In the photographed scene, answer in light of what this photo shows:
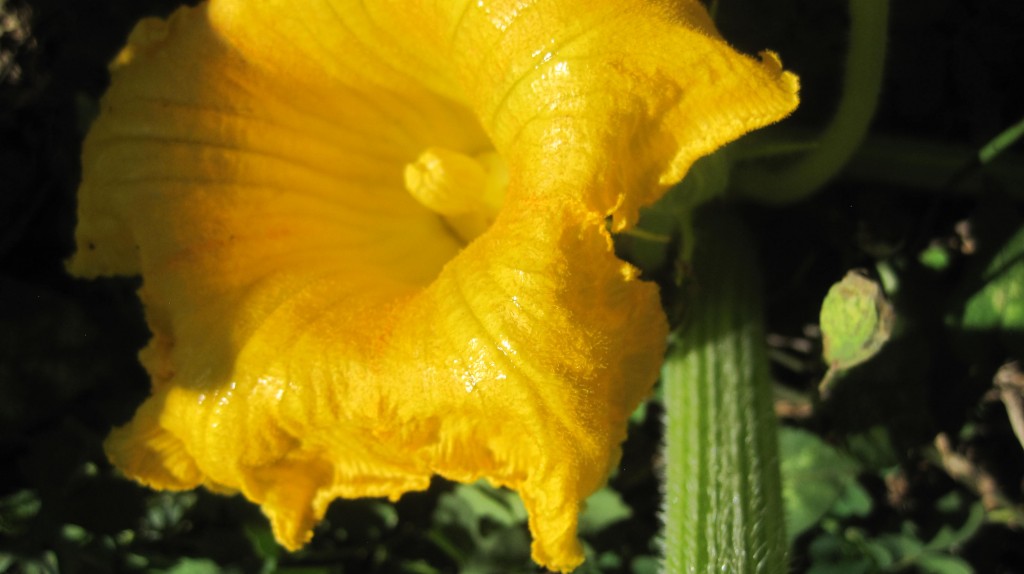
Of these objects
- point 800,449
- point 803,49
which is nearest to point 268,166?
point 803,49

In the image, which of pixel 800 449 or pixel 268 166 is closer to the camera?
pixel 268 166

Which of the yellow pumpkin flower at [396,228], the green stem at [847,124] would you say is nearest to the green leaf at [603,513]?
the yellow pumpkin flower at [396,228]

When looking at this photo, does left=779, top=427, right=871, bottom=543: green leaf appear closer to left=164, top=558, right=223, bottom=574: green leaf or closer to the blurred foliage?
the blurred foliage

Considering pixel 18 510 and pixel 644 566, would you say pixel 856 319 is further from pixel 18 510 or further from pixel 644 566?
pixel 18 510

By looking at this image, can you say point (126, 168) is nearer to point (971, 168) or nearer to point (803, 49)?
point (803, 49)

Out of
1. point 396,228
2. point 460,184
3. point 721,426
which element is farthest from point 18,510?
point 721,426

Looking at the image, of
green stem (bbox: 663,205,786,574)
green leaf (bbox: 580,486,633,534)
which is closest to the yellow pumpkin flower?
green stem (bbox: 663,205,786,574)

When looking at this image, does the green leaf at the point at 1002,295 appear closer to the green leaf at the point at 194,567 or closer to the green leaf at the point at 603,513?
the green leaf at the point at 603,513

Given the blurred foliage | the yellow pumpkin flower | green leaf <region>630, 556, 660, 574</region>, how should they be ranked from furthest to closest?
green leaf <region>630, 556, 660, 574</region> → the blurred foliage → the yellow pumpkin flower
